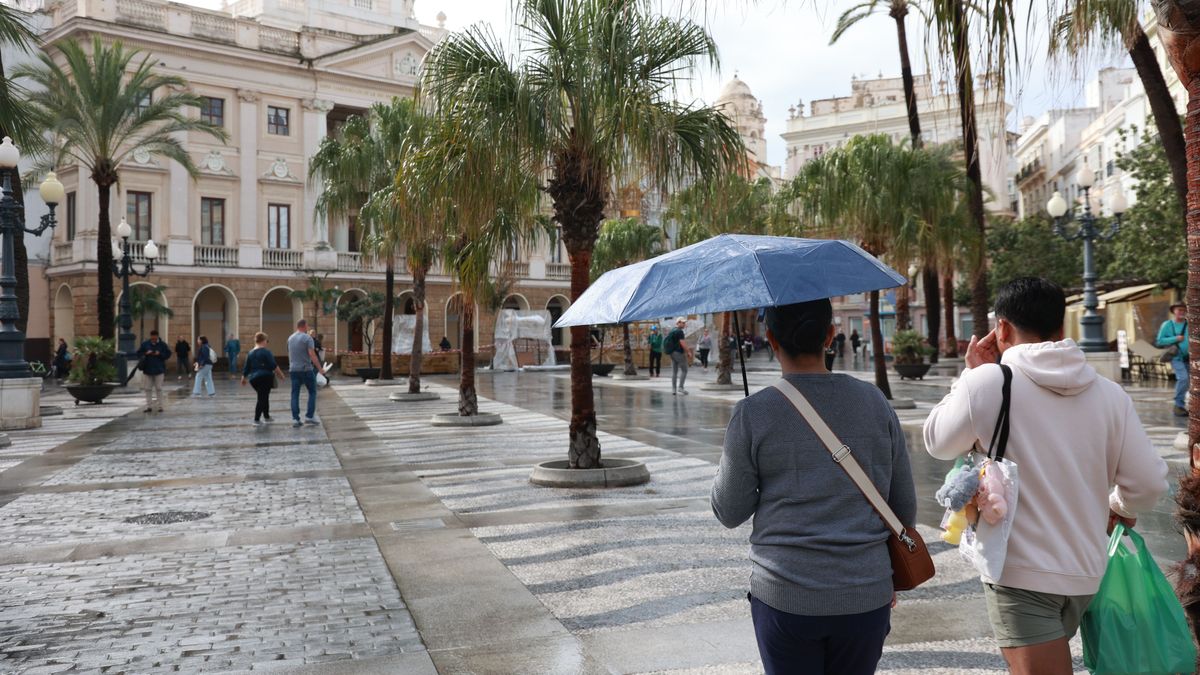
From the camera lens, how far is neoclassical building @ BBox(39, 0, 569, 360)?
38.6 metres

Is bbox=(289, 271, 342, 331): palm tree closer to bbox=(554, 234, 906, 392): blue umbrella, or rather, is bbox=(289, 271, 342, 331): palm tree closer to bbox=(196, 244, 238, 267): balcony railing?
bbox=(196, 244, 238, 267): balcony railing

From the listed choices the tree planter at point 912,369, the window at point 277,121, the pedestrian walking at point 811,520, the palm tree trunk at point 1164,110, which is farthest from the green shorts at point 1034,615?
the window at point 277,121

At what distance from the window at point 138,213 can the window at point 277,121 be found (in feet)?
20.9

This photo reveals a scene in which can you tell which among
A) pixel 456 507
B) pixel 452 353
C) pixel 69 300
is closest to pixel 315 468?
pixel 456 507

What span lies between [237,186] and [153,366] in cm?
2475

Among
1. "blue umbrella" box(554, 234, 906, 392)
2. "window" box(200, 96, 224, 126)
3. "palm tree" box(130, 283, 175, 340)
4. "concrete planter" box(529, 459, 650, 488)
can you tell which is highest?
"window" box(200, 96, 224, 126)

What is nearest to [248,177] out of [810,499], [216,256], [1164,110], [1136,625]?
[216,256]

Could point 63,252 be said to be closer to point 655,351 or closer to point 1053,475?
point 655,351

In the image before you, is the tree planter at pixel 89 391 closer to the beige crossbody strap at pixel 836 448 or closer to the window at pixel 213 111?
the window at pixel 213 111

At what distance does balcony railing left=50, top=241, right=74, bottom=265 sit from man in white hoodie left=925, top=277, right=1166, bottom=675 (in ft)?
137

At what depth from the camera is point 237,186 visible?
42.2 meters

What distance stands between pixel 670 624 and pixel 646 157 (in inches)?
202

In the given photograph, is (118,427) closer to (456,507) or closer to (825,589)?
(456,507)

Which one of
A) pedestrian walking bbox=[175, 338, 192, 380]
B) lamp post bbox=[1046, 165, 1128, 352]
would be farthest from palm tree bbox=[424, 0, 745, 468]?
pedestrian walking bbox=[175, 338, 192, 380]
